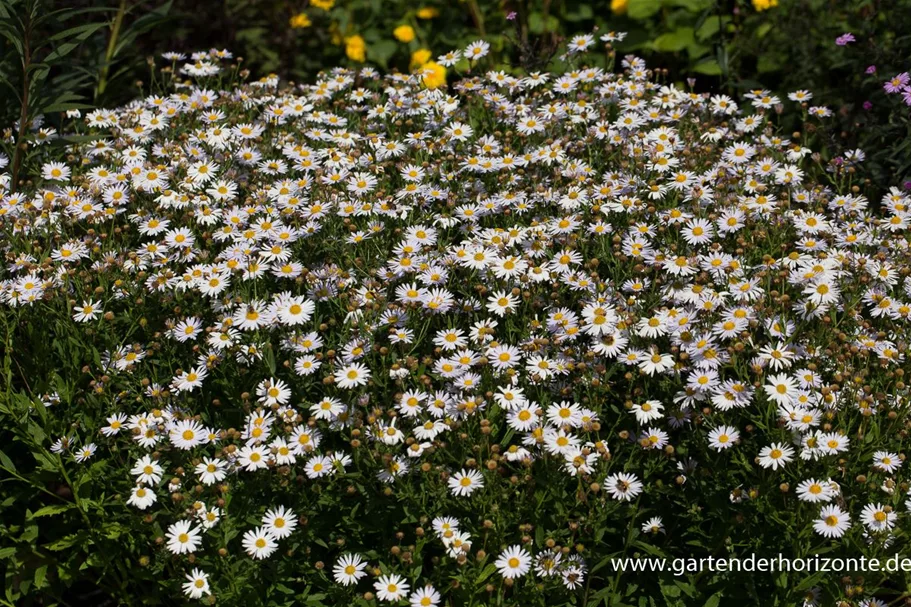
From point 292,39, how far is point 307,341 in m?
4.26

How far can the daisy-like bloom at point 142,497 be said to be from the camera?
9.50 feet

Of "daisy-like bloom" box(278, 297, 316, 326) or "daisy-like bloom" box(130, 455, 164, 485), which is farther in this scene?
"daisy-like bloom" box(278, 297, 316, 326)

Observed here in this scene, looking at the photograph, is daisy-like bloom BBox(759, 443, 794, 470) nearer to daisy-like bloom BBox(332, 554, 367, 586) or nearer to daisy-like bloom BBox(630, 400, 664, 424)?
daisy-like bloom BBox(630, 400, 664, 424)

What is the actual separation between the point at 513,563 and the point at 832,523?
903mm

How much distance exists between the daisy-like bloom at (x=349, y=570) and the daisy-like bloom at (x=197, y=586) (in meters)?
0.38

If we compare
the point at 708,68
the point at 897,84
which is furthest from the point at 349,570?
the point at 708,68

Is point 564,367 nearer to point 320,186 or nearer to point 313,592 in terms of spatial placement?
point 313,592

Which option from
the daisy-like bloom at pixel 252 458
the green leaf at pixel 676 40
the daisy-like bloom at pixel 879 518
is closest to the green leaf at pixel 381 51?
the green leaf at pixel 676 40

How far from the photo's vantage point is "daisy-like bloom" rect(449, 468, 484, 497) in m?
2.80

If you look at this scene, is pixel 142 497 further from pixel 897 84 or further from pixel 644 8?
pixel 644 8

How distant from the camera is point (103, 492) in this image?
3.19 m

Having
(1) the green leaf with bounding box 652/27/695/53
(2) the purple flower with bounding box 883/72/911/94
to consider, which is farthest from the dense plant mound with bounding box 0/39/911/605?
(1) the green leaf with bounding box 652/27/695/53

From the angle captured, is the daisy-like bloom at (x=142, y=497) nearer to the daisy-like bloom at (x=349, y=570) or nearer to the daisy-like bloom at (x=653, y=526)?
the daisy-like bloom at (x=349, y=570)

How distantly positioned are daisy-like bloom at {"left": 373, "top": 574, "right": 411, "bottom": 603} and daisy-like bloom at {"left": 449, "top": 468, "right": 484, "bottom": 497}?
0.30 meters
